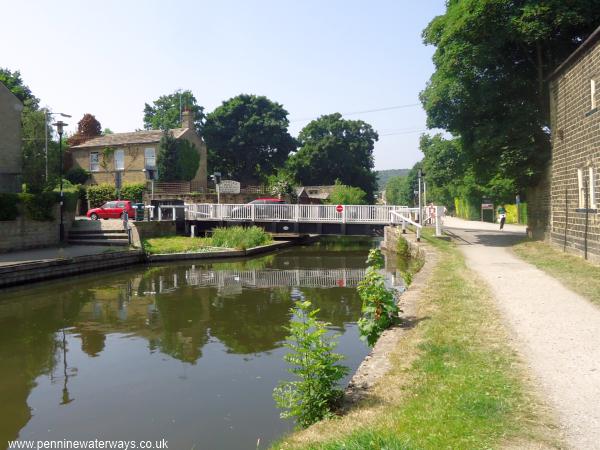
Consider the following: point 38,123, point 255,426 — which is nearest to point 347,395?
point 255,426

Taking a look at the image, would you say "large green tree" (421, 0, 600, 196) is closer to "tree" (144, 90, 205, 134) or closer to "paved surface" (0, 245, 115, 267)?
"paved surface" (0, 245, 115, 267)

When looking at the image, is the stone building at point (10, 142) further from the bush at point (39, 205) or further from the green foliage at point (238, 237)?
the green foliage at point (238, 237)

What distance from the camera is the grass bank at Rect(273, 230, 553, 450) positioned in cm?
378

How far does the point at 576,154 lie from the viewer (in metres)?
14.9

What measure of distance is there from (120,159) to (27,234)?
24.1 metres

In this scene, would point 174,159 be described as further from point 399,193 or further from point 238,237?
point 399,193

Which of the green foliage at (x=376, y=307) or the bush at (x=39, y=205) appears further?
the bush at (x=39, y=205)

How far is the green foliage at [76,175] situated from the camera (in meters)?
43.3

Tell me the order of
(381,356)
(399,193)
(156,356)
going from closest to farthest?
(381,356), (156,356), (399,193)

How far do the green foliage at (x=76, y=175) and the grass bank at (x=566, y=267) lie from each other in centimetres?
3819

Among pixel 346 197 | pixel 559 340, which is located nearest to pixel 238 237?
pixel 346 197

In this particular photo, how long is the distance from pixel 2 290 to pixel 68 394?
411 inches

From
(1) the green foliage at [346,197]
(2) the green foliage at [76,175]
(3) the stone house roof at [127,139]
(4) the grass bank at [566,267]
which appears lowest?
(4) the grass bank at [566,267]

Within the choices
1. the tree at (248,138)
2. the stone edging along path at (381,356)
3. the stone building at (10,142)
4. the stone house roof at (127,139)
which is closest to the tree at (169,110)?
the tree at (248,138)
